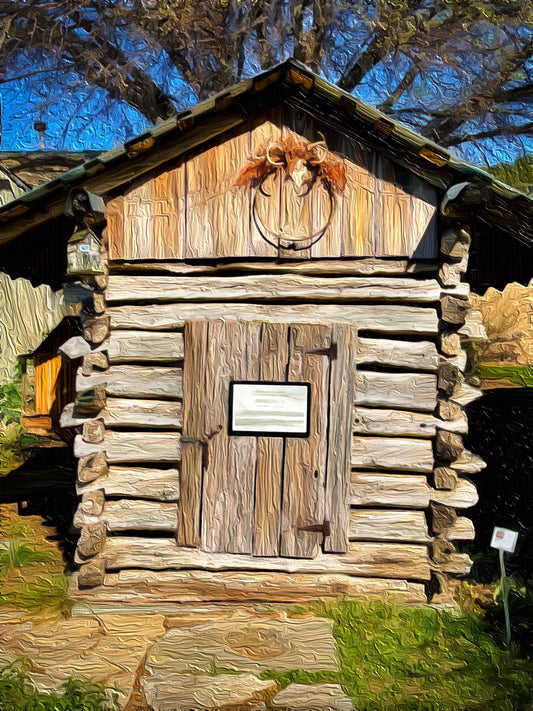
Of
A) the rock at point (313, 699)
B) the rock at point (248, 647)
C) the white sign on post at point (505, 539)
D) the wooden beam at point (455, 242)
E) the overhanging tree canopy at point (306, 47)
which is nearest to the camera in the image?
the rock at point (313, 699)

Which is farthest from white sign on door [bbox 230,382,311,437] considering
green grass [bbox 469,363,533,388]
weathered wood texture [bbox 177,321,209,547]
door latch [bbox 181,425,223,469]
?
green grass [bbox 469,363,533,388]

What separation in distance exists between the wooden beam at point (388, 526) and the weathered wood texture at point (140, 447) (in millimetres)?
1730

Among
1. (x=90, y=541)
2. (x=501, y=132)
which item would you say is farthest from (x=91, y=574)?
(x=501, y=132)

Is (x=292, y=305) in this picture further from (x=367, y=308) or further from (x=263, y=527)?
(x=263, y=527)

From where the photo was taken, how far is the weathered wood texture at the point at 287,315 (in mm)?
5617

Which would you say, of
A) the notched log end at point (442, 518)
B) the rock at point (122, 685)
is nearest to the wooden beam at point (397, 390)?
the notched log end at point (442, 518)

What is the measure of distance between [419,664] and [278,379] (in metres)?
2.49

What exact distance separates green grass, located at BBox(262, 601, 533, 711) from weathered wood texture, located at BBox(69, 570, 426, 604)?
0.64ft

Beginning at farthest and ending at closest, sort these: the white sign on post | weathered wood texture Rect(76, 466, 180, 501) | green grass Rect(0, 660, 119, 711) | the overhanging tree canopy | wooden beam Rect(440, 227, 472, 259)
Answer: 1. the overhanging tree canopy
2. weathered wood texture Rect(76, 466, 180, 501)
3. wooden beam Rect(440, 227, 472, 259)
4. the white sign on post
5. green grass Rect(0, 660, 119, 711)

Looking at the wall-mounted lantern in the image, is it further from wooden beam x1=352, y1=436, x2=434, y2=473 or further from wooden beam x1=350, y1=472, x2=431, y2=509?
wooden beam x1=350, y1=472, x2=431, y2=509

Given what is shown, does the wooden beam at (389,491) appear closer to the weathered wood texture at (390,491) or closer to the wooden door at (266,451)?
the weathered wood texture at (390,491)

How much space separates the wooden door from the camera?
5582mm

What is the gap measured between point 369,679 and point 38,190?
15.1 ft

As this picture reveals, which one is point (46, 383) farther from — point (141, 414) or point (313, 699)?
point (313, 699)
